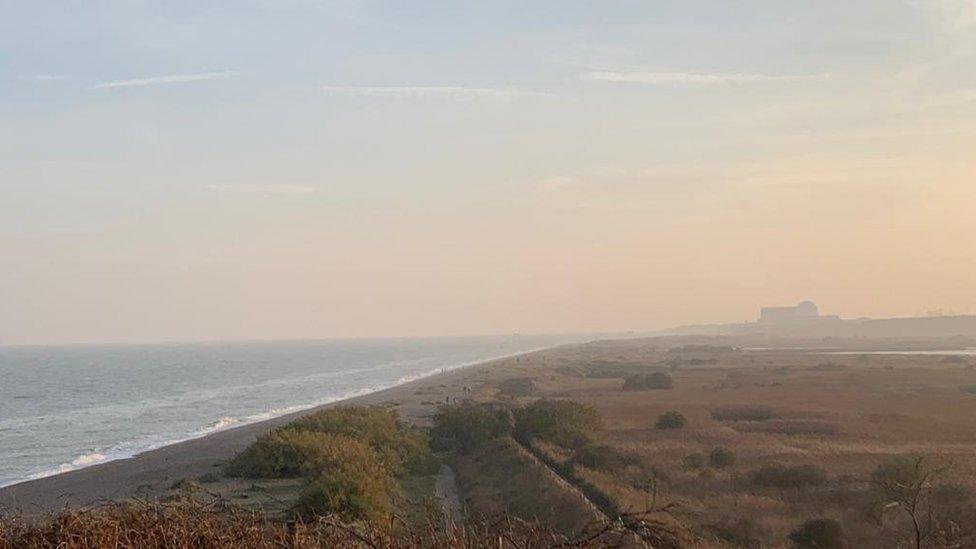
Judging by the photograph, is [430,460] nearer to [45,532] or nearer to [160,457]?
[160,457]

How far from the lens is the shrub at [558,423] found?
110ft

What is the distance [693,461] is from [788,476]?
4013 millimetres

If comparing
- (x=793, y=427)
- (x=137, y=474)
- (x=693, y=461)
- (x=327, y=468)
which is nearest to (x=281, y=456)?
(x=327, y=468)

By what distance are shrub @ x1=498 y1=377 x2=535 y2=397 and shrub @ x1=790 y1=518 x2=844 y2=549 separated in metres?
45.1

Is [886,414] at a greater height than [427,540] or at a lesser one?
lesser

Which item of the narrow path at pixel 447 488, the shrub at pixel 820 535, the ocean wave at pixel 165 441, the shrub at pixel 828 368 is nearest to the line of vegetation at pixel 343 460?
the narrow path at pixel 447 488

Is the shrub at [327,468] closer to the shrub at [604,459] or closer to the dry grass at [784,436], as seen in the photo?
the dry grass at [784,436]

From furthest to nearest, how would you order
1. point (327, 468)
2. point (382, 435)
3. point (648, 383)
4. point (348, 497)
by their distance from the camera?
1. point (648, 383)
2. point (382, 435)
3. point (327, 468)
4. point (348, 497)

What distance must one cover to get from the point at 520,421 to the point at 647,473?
33.9 ft

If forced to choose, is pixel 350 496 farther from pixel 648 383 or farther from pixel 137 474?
pixel 648 383

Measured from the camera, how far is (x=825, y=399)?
53.1m

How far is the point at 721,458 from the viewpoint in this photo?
92.4ft

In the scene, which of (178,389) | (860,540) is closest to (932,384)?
(860,540)

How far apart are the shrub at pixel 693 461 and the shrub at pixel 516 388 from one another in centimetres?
3464
